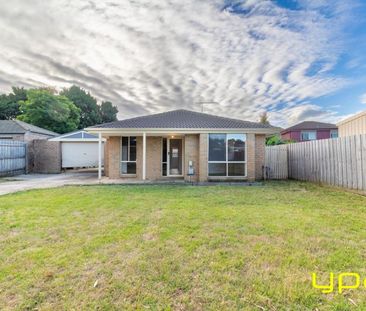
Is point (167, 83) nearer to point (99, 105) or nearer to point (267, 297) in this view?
point (267, 297)

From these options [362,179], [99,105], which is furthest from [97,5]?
[99,105]

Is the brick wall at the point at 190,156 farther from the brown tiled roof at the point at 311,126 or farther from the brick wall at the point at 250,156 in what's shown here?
the brown tiled roof at the point at 311,126

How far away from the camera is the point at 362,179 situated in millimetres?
7352

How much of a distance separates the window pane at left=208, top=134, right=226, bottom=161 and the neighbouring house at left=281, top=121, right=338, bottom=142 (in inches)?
968

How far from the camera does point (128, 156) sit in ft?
39.8

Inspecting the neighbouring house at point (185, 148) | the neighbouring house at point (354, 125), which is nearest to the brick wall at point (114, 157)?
the neighbouring house at point (185, 148)

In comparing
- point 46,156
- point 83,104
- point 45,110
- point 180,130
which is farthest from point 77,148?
point 83,104

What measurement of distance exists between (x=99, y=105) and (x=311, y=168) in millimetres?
43177

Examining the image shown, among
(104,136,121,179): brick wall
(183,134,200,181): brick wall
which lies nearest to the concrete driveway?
(104,136,121,179): brick wall

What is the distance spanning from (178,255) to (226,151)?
822cm

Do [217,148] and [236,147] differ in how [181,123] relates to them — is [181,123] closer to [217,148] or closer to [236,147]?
[217,148]

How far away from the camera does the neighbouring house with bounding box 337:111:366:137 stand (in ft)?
30.3

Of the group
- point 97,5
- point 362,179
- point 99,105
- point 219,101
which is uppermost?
point 99,105

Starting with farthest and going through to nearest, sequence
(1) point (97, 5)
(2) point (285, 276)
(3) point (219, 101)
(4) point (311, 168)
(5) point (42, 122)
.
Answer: (5) point (42, 122), (3) point (219, 101), (4) point (311, 168), (1) point (97, 5), (2) point (285, 276)
